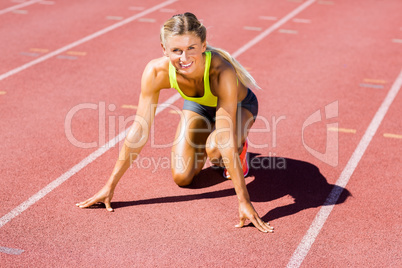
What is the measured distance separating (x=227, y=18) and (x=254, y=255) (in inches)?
327

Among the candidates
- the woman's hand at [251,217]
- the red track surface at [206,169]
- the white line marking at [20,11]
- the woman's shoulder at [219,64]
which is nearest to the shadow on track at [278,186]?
the red track surface at [206,169]

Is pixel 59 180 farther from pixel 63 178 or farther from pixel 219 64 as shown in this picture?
pixel 219 64

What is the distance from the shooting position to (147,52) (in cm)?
979

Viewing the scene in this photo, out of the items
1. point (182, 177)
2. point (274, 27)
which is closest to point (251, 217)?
point (182, 177)

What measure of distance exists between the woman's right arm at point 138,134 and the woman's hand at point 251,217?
3.46 ft

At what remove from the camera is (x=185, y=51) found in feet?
15.2

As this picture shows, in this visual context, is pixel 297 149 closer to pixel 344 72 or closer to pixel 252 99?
pixel 252 99

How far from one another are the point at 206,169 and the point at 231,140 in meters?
1.25

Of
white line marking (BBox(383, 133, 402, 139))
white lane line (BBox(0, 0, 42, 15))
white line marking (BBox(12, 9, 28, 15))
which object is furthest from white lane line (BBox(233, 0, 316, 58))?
white lane line (BBox(0, 0, 42, 15))

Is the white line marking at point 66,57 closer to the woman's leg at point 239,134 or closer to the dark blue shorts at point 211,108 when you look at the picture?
the dark blue shorts at point 211,108

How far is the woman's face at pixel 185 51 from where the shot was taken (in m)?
4.59

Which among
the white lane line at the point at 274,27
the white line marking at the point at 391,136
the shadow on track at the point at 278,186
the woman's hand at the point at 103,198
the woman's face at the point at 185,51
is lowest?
the white lane line at the point at 274,27

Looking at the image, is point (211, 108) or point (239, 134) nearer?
point (239, 134)

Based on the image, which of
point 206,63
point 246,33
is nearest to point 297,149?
point 206,63
